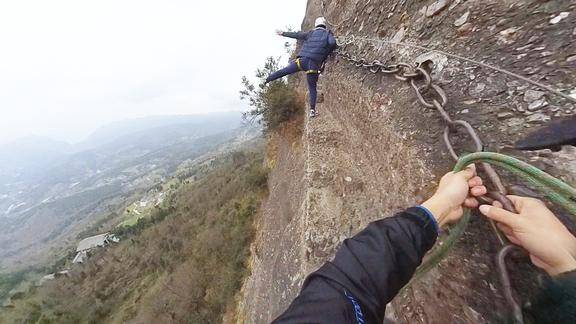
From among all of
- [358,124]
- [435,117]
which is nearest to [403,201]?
[435,117]

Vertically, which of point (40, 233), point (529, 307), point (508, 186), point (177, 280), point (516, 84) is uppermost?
point (516, 84)

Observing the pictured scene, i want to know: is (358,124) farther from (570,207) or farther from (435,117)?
(570,207)

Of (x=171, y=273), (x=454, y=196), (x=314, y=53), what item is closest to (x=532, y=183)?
(x=454, y=196)

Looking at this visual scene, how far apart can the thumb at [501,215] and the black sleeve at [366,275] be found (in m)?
0.37

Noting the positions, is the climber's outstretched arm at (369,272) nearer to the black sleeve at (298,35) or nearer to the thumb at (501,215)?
the thumb at (501,215)

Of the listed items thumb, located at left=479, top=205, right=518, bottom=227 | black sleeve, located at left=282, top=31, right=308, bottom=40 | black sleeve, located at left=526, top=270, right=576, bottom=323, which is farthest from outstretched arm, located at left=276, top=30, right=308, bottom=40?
black sleeve, located at left=526, top=270, right=576, bottom=323

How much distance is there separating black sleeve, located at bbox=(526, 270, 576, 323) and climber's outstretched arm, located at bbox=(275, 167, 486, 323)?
0.49 metres

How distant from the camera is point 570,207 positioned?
1354 millimetres

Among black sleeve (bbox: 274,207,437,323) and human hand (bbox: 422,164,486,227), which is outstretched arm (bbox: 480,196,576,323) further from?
black sleeve (bbox: 274,207,437,323)

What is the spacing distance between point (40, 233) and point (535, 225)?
10057 inches

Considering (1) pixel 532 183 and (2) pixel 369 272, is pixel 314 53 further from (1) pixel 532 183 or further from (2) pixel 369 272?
(2) pixel 369 272

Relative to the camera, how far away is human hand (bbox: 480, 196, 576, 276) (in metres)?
1.38

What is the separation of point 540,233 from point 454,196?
0.40 m

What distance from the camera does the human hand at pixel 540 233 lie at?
54.4 inches
